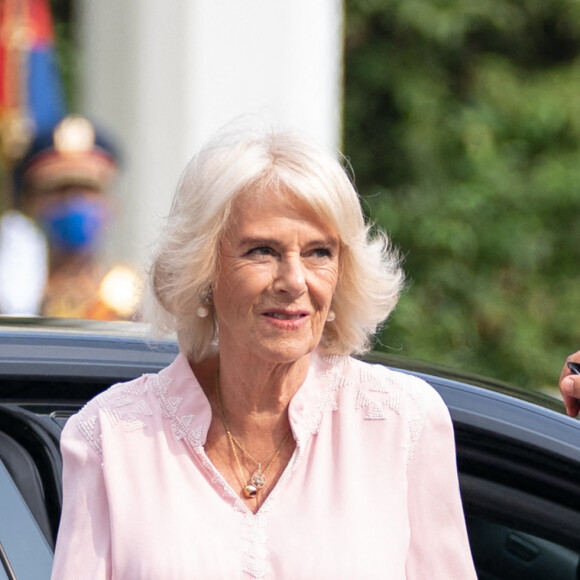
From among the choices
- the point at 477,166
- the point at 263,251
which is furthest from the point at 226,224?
the point at 477,166

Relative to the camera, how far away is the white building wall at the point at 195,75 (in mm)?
6770

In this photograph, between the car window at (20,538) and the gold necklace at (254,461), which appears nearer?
the car window at (20,538)

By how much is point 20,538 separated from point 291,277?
0.58m

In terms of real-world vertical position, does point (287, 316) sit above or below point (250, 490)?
above

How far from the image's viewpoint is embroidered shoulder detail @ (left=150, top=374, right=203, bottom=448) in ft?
6.73

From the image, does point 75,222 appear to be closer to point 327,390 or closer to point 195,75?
point 195,75

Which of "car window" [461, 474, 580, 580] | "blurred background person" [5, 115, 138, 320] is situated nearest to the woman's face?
"car window" [461, 474, 580, 580]

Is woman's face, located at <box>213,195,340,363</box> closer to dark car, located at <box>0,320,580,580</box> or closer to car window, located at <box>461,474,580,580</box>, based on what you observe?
dark car, located at <box>0,320,580,580</box>

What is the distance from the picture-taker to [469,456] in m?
2.03

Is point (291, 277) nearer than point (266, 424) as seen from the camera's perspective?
Yes

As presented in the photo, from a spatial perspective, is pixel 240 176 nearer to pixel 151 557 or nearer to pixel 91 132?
pixel 151 557

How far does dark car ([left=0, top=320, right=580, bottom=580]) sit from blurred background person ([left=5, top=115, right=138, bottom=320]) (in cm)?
241

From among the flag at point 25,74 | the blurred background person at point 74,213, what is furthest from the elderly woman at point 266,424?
the flag at point 25,74

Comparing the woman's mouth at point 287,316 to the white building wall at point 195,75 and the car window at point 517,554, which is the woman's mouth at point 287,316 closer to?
the car window at point 517,554
